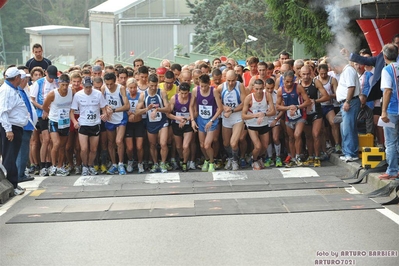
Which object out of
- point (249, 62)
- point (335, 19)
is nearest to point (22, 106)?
point (249, 62)

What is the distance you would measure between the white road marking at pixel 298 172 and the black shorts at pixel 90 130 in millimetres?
3454

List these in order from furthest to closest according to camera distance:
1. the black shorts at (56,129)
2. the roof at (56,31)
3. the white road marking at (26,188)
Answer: the roof at (56,31) → the black shorts at (56,129) → the white road marking at (26,188)

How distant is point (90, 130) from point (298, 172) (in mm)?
3901

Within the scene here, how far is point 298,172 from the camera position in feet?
48.8

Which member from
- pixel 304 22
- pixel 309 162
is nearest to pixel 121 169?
pixel 309 162

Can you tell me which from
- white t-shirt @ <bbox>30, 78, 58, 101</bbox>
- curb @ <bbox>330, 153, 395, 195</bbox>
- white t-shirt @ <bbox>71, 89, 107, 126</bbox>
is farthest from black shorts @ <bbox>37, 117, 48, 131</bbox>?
curb @ <bbox>330, 153, 395, 195</bbox>

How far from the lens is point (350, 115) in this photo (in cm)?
1505

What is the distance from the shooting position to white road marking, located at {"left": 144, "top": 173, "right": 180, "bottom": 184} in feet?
48.1

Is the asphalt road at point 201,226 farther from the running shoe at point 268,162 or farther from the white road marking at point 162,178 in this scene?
the running shoe at point 268,162

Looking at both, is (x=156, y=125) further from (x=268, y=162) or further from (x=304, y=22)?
(x=304, y=22)

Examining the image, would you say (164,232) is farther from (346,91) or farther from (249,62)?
(249,62)

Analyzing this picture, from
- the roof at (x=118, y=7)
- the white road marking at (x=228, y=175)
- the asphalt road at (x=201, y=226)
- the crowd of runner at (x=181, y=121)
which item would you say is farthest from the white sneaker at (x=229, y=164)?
the roof at (x=118, y=7)

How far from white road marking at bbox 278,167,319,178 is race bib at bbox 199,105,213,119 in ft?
5.42

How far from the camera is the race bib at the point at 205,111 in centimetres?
1552
